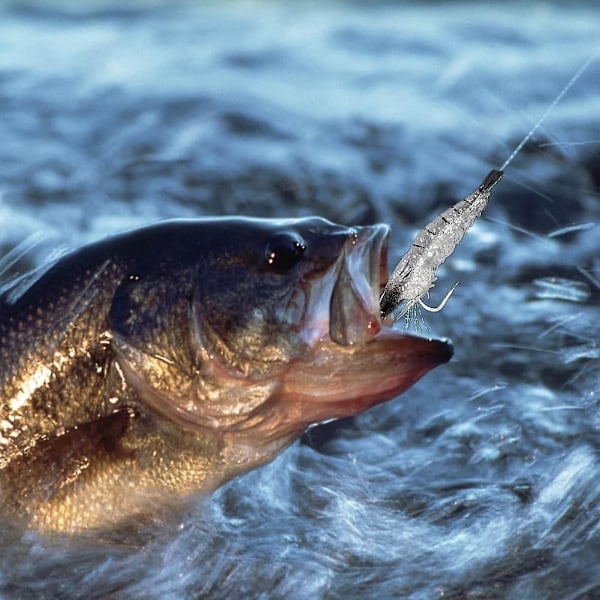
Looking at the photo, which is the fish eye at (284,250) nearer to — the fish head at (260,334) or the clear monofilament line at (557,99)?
the fish head at (260,334)

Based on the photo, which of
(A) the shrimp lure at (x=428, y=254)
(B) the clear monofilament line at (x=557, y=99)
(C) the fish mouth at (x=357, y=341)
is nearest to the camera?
(C) the fish mouth at (x=357, y=341)

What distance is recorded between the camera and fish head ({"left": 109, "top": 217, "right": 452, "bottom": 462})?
9.89 ft

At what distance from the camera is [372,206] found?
22.0 ft

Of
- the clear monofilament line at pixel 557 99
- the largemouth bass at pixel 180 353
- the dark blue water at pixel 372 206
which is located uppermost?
the largemouth bass at pixel 180 353

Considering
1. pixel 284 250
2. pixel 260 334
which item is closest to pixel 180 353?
pixel 260 334

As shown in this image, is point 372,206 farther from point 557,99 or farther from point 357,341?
point 357,341

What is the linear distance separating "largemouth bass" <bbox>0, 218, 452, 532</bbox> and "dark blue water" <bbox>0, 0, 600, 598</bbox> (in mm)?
383

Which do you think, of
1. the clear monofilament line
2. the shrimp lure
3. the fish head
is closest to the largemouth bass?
the fish head

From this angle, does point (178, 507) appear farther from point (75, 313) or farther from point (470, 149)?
point (470, 149)

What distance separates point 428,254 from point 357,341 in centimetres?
46

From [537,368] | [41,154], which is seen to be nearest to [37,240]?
[41,154]

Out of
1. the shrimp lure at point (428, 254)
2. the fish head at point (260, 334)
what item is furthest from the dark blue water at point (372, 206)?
the shrimp lure at point (428, 254)

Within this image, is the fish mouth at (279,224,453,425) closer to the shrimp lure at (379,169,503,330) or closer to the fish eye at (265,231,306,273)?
the fish eye at (265,231,306,273)

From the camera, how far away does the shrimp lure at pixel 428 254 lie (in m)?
3.24
